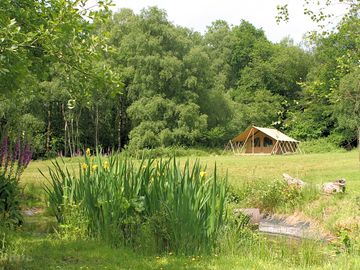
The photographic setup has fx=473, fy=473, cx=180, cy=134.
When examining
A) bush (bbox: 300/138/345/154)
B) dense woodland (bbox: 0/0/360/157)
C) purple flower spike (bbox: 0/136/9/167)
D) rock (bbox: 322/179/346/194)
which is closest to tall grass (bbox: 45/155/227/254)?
purple flower spike (bbox: 0/136/9/167)

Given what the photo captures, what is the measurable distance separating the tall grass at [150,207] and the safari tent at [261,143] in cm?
4122

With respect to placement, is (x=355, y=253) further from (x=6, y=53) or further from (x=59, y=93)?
(x=59, y=93)

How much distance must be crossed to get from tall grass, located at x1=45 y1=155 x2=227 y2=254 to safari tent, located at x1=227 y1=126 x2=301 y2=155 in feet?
135

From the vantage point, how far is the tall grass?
571cm

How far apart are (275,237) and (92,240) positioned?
12.0ft

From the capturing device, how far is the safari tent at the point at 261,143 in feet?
156

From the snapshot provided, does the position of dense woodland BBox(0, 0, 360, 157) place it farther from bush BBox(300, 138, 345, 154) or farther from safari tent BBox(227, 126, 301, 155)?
safari tent BBox(227, 126, 301, 155)

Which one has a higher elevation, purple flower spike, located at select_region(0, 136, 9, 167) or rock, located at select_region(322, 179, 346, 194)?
purple flower spike, located at select_region(0, 136, 9, 167)

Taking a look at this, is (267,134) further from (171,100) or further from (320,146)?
(171,100)

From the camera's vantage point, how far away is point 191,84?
46125 millimetres

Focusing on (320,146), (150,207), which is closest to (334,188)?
(150,207)

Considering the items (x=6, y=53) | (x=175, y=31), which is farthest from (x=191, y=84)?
(x=6, y=53)

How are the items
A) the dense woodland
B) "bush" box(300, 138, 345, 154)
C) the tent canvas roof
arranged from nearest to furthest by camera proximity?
the dense woodland, the tent canvas roof, "bush" box(300, 138, 345, 154)

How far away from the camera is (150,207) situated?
6.02 metres
